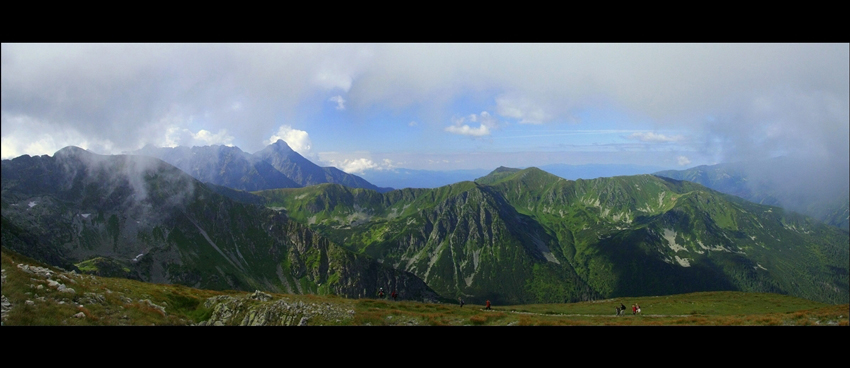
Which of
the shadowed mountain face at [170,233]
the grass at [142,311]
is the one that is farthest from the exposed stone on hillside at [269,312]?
the shadowed mountain face at [170,233]

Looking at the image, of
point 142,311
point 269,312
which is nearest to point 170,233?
point 269,312

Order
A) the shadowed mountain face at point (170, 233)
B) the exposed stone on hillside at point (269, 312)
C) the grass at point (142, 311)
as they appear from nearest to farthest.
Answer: the grass at point (142, 311) < the exposed stone on hillside at point (269, 312) < the shadowed mountain face at point (170, 233)

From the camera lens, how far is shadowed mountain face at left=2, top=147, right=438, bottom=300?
138 m

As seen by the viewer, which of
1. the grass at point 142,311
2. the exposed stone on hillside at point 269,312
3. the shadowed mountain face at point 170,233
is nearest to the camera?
the grass at point 142,311

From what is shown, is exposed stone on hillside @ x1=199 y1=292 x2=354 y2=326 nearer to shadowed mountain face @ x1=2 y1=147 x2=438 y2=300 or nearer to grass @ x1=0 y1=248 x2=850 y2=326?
grass @ x1=0 y1=248 x2=850 y2=326

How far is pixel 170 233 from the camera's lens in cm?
16038

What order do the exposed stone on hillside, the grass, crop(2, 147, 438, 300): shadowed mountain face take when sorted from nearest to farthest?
the grass, the exposed stone on hillside, crop(2, 147, 438, 300): shadowed mountain face

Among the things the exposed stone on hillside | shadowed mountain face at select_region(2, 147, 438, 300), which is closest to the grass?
the exposed stone on hillside

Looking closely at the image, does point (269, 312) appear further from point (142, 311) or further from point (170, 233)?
point (170, 233)

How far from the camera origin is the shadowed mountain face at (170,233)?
454ft

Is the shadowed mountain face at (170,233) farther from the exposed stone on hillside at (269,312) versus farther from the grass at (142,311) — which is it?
the exposed stone on hillside at (269,312)

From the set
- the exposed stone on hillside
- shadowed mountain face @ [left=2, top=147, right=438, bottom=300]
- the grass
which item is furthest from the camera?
shadowed mountain face @ [left=2, top=147, right=438, bottom=300]
